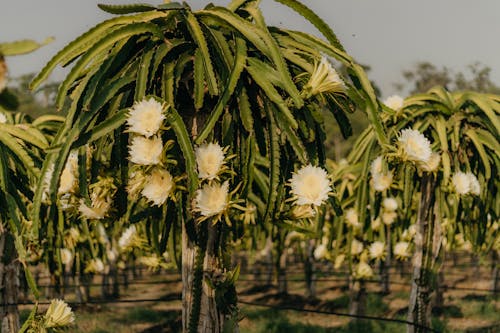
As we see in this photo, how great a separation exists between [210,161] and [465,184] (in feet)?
7.90

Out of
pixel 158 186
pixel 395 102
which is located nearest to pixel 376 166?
pixel 395 102

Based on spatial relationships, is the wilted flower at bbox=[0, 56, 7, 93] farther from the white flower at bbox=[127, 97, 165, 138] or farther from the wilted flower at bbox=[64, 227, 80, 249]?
the wilted flower at bbox=[64, 227, 80, 249]

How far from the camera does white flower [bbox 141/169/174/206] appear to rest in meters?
1.95

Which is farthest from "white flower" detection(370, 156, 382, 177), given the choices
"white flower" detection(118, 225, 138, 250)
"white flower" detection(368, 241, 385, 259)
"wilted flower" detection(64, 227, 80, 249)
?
"white flower" detection(368, 241, 385, 259)

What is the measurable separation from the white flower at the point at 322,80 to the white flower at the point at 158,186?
0.53m

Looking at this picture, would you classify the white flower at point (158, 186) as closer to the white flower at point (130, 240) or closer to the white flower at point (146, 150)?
the white flower at point (146, 150)

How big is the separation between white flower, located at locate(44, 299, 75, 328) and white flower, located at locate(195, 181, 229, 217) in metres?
1.06

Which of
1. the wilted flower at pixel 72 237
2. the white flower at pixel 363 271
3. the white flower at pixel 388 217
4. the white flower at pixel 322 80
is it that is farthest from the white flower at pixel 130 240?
the white flower at pixel 363 271

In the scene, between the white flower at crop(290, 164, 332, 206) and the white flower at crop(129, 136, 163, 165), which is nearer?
the white flower at crop(129, 136, 163, 165)

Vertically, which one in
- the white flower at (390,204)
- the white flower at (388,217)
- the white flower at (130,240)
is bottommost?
the white flower at (130,240)

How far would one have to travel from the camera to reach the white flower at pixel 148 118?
1.87 m

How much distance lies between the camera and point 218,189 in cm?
196

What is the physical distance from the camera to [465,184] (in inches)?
152

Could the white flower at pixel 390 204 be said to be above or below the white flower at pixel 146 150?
above
